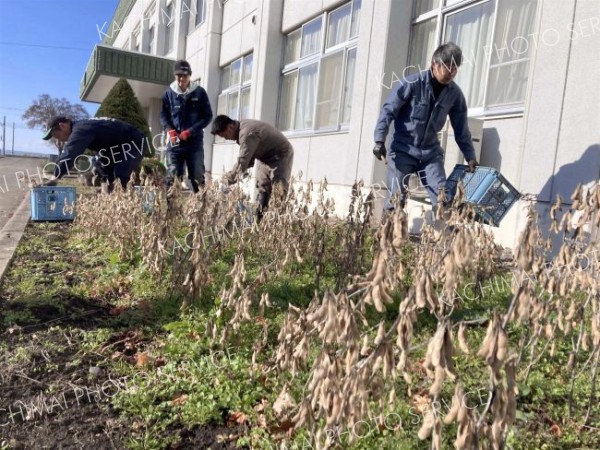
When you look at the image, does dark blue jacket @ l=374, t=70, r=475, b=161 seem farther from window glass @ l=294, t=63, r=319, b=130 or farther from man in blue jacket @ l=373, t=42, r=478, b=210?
window glass @ l=294, t=63, r=319, b=130

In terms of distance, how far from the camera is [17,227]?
5934mm

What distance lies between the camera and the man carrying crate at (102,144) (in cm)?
539

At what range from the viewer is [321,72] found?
8773mm

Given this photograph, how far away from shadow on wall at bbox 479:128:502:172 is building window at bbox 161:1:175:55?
16153 mm

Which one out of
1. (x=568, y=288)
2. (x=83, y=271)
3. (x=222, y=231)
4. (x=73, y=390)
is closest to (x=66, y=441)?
(x=73, y=390)

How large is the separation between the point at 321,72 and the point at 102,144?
4.30 m

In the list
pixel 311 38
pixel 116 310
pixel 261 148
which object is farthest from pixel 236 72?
pixel 116 310

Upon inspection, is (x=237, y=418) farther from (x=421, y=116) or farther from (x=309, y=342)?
(x=421, y=116)

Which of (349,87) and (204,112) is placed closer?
(204,112)

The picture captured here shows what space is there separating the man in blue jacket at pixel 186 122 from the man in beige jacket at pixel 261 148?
0.96 metres

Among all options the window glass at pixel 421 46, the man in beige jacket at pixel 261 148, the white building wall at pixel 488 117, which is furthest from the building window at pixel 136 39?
the man in beige jacket at pixel 261 148

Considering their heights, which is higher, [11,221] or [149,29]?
[149,29]

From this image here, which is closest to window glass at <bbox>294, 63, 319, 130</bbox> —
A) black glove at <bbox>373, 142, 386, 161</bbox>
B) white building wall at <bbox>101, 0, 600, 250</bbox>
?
white building wall at <bbox>101, 0, 600, 250</bbox>

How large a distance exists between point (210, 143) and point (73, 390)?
1227 centimetres
